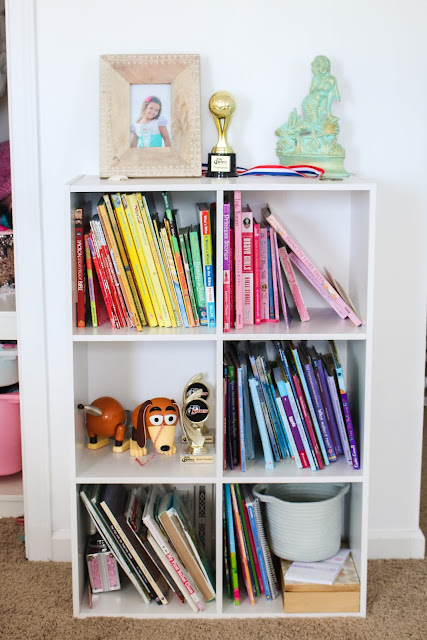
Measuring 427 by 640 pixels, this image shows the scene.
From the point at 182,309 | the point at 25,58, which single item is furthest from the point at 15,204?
the point at 182,309

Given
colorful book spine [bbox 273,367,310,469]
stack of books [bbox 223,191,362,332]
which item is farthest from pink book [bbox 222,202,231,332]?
colorful book spine [bbox 273,367,310,469]

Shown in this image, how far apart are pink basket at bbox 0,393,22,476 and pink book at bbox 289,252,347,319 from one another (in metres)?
1.05

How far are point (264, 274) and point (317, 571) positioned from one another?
2.49 feet

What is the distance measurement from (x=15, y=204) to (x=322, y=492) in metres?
1.12

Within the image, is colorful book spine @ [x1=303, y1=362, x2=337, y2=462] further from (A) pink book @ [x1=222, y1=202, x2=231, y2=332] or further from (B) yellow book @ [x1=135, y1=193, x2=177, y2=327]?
(B) yellow book @ [x1=135, y1=193, x2=177, y2=327]

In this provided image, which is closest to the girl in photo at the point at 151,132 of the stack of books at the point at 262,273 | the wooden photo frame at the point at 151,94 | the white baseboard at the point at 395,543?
the wooden photo frame at the point at 151,94

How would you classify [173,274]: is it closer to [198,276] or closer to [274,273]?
[198,276]

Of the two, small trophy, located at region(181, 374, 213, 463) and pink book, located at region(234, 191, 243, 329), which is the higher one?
pink book, located at region(234, 191, 243, 329)

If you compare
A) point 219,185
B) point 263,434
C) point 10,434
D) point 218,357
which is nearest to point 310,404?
point 263,434

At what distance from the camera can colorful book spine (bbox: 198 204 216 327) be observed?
194 centimetres

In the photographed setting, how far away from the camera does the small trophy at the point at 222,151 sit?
202 cm

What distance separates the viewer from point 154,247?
1.96 metres

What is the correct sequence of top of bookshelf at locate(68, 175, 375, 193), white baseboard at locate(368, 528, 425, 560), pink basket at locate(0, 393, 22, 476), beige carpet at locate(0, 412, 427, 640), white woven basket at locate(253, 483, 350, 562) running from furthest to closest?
1. pink basket at locate(0, 393, 22, 476)
2. white baseboard at locate(368, 528, 425, 560)
3. white woven basket at locate(253, 483, 350, 562)
4. beige carpet at locate(0, 412, 427, 640)
5. top of bookshelf at locate(68, 175, 375, 193)

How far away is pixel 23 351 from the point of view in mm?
2248
